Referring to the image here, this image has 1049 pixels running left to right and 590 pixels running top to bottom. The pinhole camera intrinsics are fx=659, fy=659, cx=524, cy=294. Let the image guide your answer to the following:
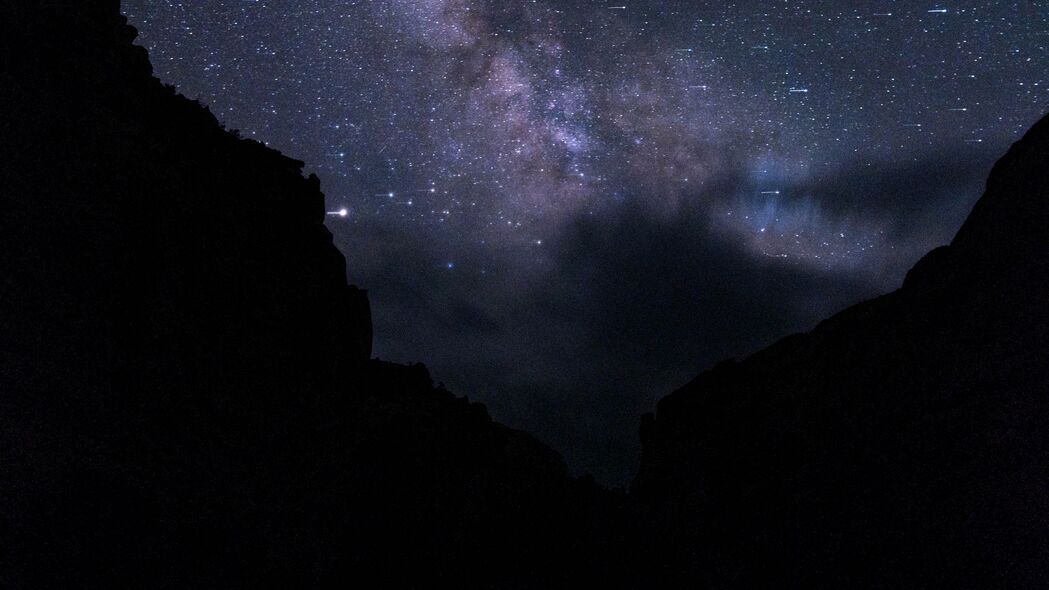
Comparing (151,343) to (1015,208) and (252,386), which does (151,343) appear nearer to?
(252,386)

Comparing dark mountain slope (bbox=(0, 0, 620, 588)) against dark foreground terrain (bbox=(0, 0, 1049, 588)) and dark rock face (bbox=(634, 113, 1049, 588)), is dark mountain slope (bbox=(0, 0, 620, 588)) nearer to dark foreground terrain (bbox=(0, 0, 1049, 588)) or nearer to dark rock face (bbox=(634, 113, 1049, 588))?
dark foreground terrain (bbox=(0, 0, 1049, 588))

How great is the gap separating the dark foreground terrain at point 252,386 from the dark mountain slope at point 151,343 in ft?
0.11

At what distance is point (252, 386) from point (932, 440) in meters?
10.1

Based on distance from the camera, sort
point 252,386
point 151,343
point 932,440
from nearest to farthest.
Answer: point 932,440, point 151,343, point 252,386

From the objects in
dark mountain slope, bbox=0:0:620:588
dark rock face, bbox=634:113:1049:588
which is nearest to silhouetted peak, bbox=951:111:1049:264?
dark rock face, bbox=634:113:1049:588

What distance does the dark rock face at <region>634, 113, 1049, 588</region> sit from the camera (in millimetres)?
7277

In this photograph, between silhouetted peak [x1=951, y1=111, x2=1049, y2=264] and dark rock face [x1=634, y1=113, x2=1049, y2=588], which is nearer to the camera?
dark rock face [x1=634, y1=113, x2=1049, y2=588]

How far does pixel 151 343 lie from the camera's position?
29.5ft

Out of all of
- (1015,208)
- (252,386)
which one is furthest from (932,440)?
(252,386)

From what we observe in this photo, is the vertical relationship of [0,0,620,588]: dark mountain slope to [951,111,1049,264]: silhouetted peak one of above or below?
below

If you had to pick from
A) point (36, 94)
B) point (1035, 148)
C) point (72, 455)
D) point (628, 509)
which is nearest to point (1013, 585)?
point (1035, 148)

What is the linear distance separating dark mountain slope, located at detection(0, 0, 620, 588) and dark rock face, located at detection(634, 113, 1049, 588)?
28.5ft

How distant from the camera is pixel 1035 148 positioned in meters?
8.98

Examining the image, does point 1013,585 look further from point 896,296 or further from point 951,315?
point 896,296
